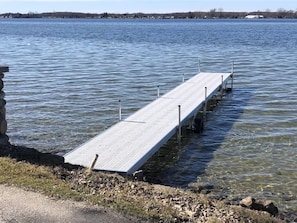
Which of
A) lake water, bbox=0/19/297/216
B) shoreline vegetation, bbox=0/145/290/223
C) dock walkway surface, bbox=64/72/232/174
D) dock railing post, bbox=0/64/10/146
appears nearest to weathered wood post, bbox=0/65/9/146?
dock railing post, bbox=0/64/10/146

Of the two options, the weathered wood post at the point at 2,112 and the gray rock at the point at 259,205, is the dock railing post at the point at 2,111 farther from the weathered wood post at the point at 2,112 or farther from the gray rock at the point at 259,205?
the gray rock at the point at 259,205

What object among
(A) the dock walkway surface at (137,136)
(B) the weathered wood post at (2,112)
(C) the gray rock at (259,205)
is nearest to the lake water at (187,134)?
(A) the dock walkway surface at (137,136)

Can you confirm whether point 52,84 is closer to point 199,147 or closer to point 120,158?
point 199,147

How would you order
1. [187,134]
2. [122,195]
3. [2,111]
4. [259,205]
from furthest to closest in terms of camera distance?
[187,134] < [2,111] < [259,205] < [122,195]

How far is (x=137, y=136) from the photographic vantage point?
1271cm

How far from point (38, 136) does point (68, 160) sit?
4794 millimetres

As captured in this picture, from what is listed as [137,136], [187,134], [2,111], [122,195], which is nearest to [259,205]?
[122,195]

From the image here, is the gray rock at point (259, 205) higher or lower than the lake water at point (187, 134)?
higher

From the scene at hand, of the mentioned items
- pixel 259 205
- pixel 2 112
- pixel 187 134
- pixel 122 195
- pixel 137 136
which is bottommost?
pixel 187 134

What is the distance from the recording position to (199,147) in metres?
14.0

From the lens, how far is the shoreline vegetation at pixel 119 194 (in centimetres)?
665

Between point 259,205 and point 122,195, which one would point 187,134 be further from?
point 122,195

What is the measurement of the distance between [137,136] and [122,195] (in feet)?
18.2

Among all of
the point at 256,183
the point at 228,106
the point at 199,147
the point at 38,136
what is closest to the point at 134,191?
the point at 256,183
